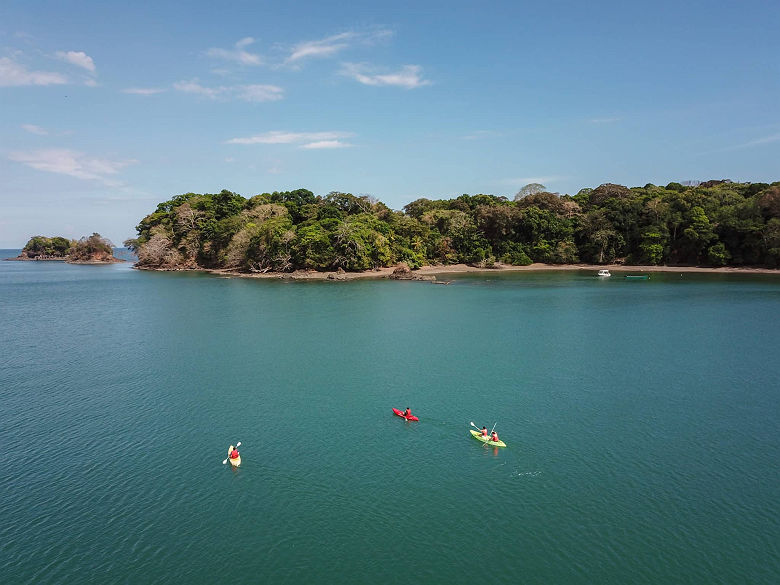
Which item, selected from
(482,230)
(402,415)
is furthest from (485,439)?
(482,230)

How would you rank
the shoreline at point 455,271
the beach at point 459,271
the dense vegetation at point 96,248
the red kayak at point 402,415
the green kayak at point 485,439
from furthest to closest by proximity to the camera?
the dense vegetation at point 96,248 → the beach at point 459,271 → the shoreline at point 455,271 → the red kayak at point 402,415 → the green kayak at point 485,439

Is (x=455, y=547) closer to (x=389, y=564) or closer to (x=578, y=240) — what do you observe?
(x=389, y=564)

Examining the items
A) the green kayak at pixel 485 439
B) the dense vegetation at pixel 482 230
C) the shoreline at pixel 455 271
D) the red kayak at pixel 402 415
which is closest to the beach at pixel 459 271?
the shoreline at pixel 455 271

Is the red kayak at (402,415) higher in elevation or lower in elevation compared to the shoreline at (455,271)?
lower

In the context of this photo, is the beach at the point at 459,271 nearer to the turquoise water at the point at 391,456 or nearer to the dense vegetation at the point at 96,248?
the turquoise water at the point at 391,456

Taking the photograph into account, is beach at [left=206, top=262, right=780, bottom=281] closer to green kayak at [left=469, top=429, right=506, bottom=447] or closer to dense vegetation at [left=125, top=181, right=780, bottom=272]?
dense vegetation at [left=125, top=181, right=780, bottom=272]

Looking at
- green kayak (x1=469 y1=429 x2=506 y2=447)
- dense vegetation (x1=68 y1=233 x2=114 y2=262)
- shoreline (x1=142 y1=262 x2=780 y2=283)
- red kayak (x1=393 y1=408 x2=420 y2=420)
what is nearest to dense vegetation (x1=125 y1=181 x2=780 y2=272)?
shoreline (x1=142 y1=262 x2=780 y2=283)

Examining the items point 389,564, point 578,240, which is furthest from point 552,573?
point 578,240
